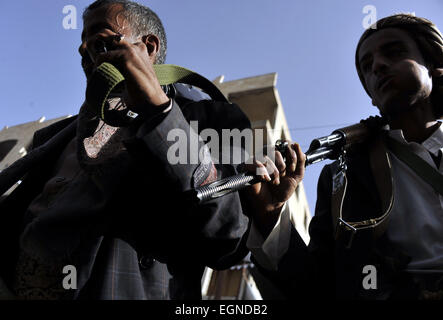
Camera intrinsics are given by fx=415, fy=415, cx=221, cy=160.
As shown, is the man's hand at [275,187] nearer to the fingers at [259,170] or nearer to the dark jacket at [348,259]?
the fingers at [259,170]

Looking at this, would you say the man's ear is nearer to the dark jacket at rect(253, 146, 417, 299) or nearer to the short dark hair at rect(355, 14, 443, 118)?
the dark jacket at rect(253, 146, 417, 299)

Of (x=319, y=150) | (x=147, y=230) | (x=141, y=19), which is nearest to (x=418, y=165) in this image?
(x=319, y=150)

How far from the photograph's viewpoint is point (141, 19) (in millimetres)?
2559

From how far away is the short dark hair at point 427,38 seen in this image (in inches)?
109

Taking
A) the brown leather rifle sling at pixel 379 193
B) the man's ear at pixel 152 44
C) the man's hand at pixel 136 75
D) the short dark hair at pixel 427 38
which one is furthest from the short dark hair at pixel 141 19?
the short dark hair at pixel 427 38

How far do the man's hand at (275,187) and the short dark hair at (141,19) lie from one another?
112 centimetres

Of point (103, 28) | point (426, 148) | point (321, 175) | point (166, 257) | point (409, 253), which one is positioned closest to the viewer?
point (166, 257)

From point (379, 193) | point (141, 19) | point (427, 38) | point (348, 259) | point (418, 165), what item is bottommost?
point (348, 259)

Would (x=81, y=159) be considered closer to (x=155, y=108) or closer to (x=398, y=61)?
(x=155, y=108)

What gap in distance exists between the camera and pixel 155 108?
1576mm

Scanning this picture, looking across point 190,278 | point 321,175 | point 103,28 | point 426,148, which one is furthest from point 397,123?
point 103,28

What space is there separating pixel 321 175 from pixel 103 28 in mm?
1648

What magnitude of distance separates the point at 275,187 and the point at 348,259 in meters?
0.52

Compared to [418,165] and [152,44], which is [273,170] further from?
[152,44]
